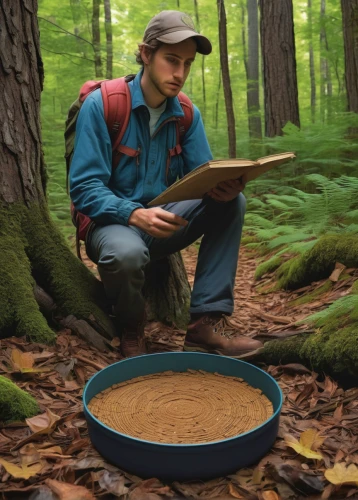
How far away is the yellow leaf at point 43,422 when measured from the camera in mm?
1654

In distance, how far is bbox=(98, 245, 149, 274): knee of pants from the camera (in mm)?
2361

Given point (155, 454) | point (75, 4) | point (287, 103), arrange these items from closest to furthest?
point (155, 454), point (287, 103), point (75, 4)

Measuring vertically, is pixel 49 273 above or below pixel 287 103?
below

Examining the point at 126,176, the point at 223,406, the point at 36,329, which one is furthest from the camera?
the point at 126,176

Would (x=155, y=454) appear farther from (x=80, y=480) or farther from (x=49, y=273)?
(x=49, y=273)

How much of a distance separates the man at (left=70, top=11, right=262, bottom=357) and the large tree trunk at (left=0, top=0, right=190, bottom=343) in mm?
195

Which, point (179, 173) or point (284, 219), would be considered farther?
point (284, 219)

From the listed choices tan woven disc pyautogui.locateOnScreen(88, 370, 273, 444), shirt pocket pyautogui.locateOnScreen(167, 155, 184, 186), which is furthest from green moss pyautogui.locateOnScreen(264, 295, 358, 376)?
shirt pocket pyautogui.locateOnScreen(167, 155, 184, 186)

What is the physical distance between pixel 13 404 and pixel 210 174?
126 cm

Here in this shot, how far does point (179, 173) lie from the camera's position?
302 centimetres

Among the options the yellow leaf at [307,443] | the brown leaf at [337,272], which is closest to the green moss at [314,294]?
the brown leaf at [337,272]

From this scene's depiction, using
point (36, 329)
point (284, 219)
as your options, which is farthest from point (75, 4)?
point (36, 329)

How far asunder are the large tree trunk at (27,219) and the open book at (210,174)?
851 millimetres

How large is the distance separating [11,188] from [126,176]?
2.21ft
